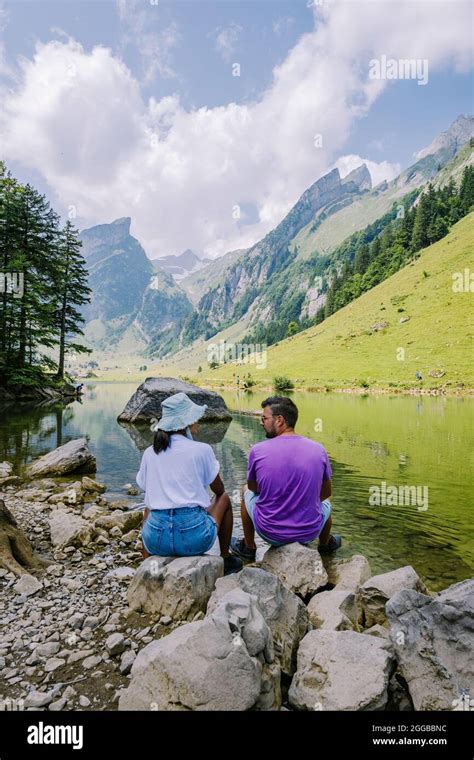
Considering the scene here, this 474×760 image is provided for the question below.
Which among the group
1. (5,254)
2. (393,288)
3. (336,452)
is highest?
(393,288)

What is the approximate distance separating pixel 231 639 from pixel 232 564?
3747 mm

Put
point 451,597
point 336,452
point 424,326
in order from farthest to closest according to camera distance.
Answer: point 424,326 < point 336,452 < point 451,597

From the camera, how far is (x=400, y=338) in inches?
A: 3718

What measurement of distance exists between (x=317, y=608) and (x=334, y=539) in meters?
3.33

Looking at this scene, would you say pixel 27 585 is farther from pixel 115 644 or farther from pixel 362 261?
pixel 362 261

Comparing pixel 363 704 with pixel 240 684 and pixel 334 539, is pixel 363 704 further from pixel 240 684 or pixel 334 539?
pixel 334 539

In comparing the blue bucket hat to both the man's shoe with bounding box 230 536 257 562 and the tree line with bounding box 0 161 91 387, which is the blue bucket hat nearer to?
the man's shoe with bounding box 230 536 257 562

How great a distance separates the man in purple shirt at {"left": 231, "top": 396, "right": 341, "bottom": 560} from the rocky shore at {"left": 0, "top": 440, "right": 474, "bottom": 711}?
372 millimetres

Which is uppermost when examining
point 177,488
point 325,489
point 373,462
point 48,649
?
point 177,488

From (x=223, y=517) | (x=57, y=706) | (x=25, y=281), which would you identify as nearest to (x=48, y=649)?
(x=57, y=706)

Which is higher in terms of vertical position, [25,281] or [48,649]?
[25,281]

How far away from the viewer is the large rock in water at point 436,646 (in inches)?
165

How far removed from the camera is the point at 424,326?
92.7 metres

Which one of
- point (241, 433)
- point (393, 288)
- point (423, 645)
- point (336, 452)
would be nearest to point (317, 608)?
point (423, 645)
